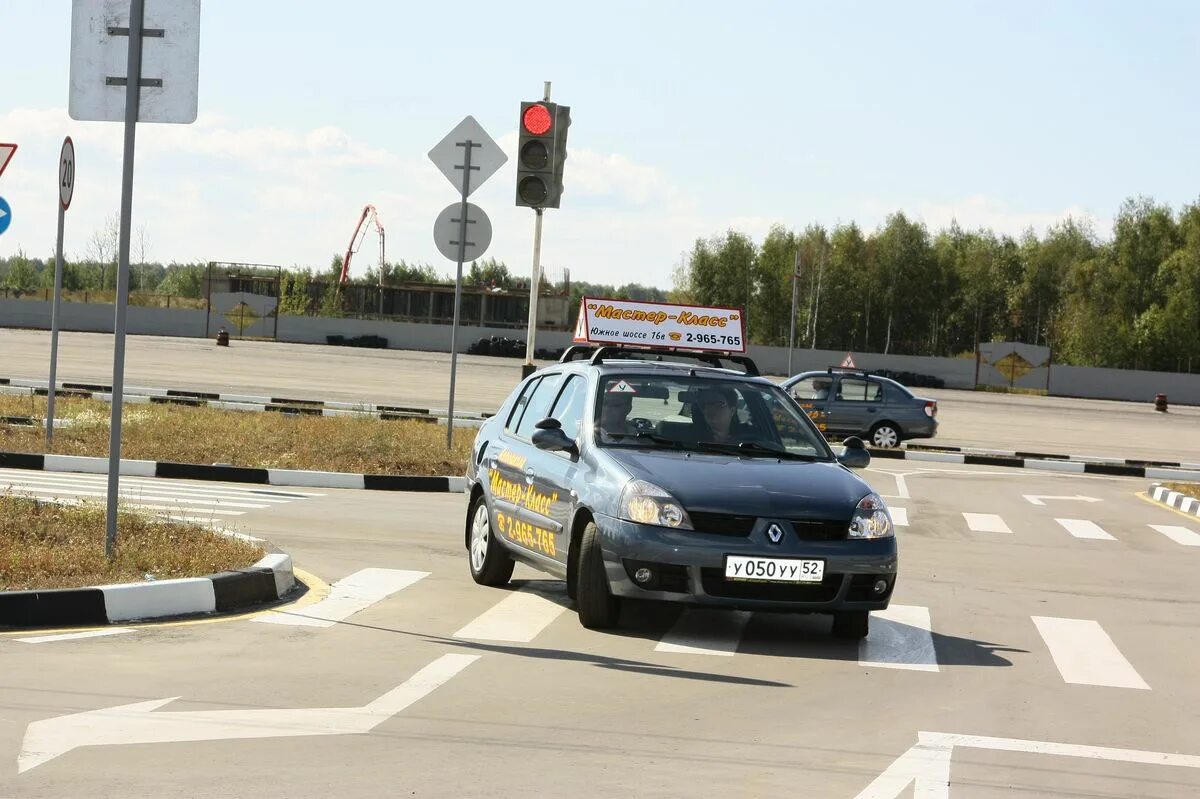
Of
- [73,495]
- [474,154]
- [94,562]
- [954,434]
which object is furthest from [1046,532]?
[954,434]

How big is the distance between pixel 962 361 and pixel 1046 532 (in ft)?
214

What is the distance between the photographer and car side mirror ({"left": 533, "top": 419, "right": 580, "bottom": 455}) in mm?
9305

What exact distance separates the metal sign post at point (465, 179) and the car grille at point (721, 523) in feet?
32.3

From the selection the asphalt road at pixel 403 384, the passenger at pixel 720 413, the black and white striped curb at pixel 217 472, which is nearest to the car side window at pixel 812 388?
the asphalt road at pixel 403 384

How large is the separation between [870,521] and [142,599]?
3.96 meters

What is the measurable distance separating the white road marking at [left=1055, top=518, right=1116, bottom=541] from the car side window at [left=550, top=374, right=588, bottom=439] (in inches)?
328

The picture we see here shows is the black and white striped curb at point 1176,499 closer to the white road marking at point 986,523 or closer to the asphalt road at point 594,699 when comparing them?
the white road marking at point 986,523

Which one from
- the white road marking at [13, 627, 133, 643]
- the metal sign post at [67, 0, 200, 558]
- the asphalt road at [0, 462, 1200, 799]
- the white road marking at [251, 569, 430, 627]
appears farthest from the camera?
the metal sign post at [67, 0, 200, 558]

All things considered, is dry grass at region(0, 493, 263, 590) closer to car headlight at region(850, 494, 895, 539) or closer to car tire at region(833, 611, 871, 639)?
car tire at region(833, 611, 871, 639)

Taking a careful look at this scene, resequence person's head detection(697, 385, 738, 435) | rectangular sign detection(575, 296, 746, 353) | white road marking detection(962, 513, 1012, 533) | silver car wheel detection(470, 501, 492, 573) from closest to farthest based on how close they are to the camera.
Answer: person's head detection(697, 385, 738, 435) < silver car wheel detection(470, 501, 492, 573) < white road marking detection(962, 513, 1012, 533) < rectangular sign detection(575, 296, 746, 353)

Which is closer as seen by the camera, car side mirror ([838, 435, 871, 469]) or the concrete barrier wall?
car side mirror ([838, 435, 871, 469])

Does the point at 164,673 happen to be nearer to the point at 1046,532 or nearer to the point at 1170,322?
the point at 1046,532

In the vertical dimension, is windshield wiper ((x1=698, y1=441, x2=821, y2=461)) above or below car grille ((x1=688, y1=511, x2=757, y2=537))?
above

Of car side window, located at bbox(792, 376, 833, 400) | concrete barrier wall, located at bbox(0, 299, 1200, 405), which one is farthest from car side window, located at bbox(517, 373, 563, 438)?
concrete barrier wall, located at bbox(0, 299, 1200, 405)
